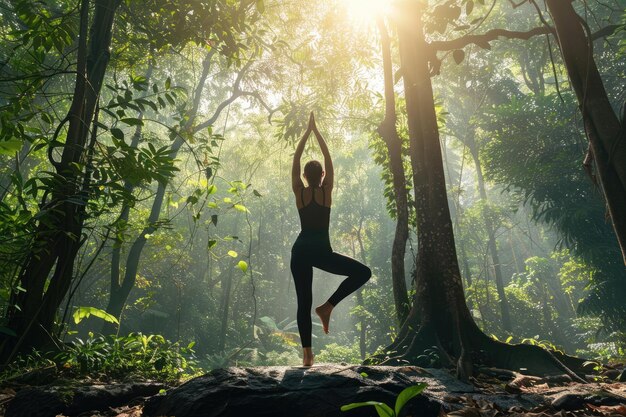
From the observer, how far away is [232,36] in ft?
19.0

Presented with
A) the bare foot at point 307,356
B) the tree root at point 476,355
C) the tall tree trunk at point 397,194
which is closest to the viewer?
the bare foot at point 307,356

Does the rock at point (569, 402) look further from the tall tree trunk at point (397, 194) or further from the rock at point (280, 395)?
the tall tree trunk at point (397, 194)

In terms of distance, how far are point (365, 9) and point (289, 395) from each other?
789cm

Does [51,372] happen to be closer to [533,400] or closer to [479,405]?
[479,405]

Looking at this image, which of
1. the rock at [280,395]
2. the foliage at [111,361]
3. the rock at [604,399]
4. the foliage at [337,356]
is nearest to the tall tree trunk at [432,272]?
the rock at [604,399]

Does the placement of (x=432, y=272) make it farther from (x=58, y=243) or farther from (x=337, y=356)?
(x=337, y=356)

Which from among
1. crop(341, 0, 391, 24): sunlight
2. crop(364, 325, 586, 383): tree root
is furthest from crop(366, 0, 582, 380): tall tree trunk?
crop(341, 0, 391, 24): sunlight

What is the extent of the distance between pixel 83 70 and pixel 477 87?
26.7m

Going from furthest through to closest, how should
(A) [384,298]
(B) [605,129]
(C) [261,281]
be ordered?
(C) [261,281] → (A) [384,298] → (B) [605,129]

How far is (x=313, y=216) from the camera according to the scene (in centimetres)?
421

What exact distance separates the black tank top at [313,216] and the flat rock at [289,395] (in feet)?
4.72

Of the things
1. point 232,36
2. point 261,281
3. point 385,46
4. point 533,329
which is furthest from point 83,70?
point 261,281

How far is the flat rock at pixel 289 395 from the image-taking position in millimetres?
2725

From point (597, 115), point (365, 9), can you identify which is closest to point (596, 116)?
point (597, 115)
